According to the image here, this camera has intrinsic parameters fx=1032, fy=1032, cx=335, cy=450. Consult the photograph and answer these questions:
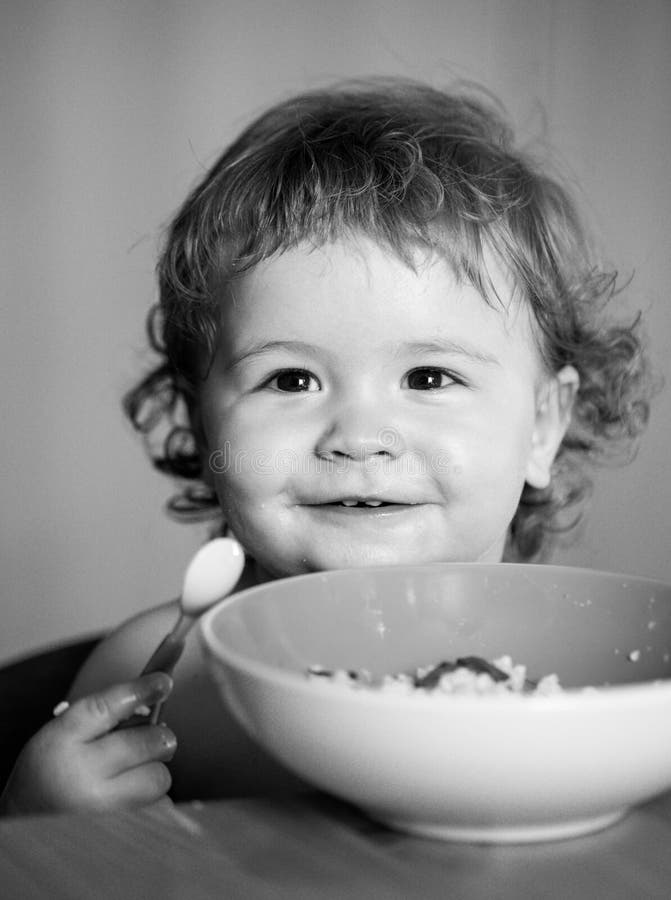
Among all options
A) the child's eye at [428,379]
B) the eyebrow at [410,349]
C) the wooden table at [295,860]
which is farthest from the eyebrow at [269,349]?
the wooden table at [295,860]

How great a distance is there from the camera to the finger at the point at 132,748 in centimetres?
74

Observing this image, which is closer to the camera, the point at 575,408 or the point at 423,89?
the point at 423,89

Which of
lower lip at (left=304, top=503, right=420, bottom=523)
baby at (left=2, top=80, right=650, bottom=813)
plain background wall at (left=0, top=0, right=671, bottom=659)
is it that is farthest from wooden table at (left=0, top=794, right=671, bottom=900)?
plain background wall at (left=0, top=0, right=671, bottom=659)

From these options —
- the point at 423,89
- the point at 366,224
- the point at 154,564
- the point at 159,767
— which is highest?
the point at 423,89

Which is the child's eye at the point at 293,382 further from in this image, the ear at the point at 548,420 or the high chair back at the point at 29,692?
the high chair back at the point at 29,692

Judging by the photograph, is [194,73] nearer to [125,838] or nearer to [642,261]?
[642,261]

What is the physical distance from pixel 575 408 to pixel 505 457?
44 centimetres

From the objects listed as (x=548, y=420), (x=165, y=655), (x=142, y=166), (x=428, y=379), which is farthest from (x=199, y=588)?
(x=142, y=166)

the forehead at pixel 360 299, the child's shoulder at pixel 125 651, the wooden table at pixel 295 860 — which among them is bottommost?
the child's shoulder at pixel 125 651

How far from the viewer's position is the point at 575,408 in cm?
143

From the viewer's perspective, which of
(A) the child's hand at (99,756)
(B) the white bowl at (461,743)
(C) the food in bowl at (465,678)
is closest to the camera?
→ (B) the white bowl at (461,743)

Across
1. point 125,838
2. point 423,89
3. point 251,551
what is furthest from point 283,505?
point 423,89

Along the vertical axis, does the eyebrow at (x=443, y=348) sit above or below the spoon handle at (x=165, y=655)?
above

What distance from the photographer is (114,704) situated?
735mm
